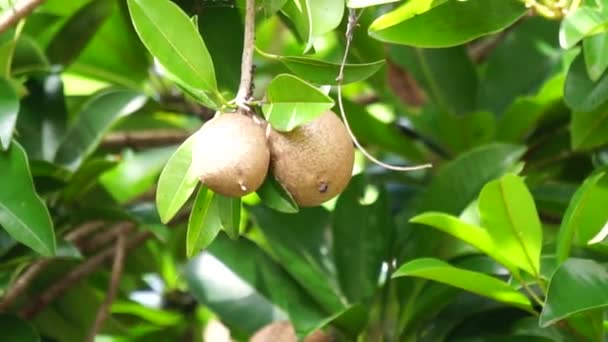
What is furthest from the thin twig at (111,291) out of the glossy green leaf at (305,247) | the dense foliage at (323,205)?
the glossy green leaf at (305,247)

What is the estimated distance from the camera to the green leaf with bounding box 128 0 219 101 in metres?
0.71

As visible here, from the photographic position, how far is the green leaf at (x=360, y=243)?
1056 mm

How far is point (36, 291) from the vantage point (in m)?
1.13

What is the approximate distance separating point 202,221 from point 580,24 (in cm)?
27

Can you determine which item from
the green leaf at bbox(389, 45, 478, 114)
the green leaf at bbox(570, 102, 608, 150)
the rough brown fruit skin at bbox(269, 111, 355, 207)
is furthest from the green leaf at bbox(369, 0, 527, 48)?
the green leaf at bbox(389, 45, 478, 114)

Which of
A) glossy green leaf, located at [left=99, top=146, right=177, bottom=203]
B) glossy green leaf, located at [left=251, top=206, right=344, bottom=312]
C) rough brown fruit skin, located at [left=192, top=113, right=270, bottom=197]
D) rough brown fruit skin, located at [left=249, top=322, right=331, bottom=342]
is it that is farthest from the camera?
glossy green leaf, located at [left=99, top=146, right=177, bottom=203]

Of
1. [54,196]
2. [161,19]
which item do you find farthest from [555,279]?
[54,196]

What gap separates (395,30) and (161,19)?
0.52 ft

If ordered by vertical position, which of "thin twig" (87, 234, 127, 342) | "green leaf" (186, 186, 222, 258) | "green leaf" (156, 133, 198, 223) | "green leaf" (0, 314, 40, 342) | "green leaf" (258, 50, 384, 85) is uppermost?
"green leaf" (258, 50, 384, 85)

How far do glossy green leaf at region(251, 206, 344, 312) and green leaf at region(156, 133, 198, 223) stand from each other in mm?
329

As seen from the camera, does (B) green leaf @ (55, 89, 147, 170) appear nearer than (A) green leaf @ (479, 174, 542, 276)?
No

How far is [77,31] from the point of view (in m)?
1.18

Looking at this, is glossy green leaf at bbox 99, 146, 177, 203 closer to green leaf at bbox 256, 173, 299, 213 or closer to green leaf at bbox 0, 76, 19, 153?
green leaf at bbox 0, 76, 19, 153

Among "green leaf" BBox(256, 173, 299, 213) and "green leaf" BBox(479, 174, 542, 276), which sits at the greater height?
"green leaf" BBox(256, 173, 299, 213)
